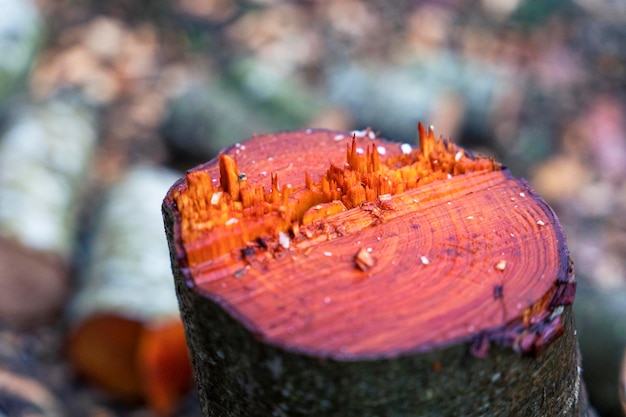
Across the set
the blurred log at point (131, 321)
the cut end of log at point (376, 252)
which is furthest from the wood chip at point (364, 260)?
the blurred log at point (131, 321)

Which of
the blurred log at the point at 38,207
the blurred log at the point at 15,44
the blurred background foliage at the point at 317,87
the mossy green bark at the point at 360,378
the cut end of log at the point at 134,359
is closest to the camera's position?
the mossy green bark at the point at 360,378

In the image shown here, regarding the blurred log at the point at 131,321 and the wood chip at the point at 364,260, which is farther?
the blurred log at the point at 131,321

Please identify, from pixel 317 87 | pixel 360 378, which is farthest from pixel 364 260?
pixel 317 87

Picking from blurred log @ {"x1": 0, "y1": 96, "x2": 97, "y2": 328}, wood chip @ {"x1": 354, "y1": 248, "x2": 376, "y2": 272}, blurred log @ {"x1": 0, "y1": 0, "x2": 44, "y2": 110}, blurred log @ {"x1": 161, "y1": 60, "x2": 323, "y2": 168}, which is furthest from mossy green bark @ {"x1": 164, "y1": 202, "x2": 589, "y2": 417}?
blurred log @ {"x1": 0, "y1": 0, "x2": 44, "y2": 110}

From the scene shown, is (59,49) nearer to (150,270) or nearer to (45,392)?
(150,270)

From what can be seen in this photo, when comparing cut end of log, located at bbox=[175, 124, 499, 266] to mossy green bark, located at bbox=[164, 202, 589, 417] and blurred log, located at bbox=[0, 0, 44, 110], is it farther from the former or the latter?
blurred log, located at bbox=[0, 0, 44, 110]

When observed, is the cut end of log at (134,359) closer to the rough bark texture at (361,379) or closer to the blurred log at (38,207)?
the blurred log at (38,207)
